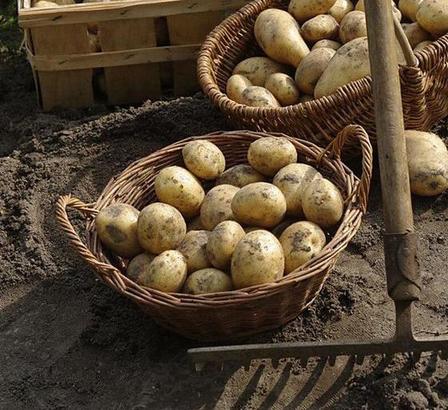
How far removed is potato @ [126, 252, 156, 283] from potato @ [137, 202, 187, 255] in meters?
0.03

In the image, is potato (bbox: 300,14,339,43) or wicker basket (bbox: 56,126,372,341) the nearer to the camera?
wicker basket (bbox: 56,126,372,341)

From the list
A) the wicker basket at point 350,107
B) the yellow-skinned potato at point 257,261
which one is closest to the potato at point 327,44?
the wicker basket at point 350,107

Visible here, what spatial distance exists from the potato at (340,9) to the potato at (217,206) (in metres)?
1.20

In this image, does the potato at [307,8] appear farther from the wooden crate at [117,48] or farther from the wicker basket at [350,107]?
the wicker basket at [350,107]

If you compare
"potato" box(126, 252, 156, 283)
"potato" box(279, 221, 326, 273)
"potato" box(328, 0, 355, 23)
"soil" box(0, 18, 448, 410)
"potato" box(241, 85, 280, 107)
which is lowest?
"soil" box(0, 18, 448, 410)

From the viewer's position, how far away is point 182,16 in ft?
13.0

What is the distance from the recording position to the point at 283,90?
11.6 ft

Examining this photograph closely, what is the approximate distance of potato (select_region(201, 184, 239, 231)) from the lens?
2.91 meters

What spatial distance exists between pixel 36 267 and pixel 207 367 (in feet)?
2.95

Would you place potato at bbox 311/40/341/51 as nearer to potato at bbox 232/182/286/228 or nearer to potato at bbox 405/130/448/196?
potato at bbox 405/130/448/196

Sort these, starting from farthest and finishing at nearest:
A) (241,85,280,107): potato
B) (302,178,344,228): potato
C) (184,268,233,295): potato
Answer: (241,85,280,107): potato, (302,178,344,228): potato, (184,268,233,295): potato

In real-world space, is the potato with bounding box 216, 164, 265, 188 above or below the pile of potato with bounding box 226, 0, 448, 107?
below

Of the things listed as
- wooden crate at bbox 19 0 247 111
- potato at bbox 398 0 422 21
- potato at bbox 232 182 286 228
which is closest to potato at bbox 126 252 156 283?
potato at bbox 232 182 286 228

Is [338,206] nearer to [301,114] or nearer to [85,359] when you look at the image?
[301,114]
